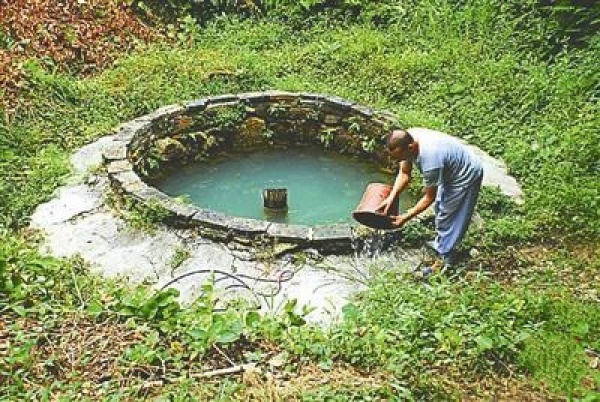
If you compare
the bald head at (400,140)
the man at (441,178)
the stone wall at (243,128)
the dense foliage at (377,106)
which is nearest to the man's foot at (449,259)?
the man at (441,178)

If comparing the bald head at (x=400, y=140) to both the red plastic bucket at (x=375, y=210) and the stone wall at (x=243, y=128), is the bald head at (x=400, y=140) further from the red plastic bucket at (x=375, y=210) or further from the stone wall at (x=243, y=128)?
the stone wall at (x=243, y=128)

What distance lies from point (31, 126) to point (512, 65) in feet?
19.2

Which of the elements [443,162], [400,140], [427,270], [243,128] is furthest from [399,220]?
[243,128]

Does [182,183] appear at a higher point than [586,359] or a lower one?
lower

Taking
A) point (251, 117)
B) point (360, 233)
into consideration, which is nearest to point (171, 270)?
point (360, 233)

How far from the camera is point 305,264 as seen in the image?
20.7 ft

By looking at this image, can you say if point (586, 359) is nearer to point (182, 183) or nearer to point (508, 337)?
point (508, 337)

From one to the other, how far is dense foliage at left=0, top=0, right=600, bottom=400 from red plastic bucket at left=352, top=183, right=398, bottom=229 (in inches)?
19.0

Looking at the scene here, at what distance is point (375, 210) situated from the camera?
617cm

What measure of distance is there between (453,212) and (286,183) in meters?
3.05

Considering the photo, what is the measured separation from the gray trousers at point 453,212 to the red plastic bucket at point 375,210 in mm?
378

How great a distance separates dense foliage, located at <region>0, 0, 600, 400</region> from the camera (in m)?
4.27

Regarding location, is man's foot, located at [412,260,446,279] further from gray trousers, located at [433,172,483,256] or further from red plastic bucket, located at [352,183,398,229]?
red plastic bucket, located at [352,183,398,229]

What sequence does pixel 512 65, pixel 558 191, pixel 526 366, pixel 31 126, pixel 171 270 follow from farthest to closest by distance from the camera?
1. pixel 512 65
2. pixel 31 126
3. pixel 558 191
4. pixel 171 270
5. pixel 526 366
